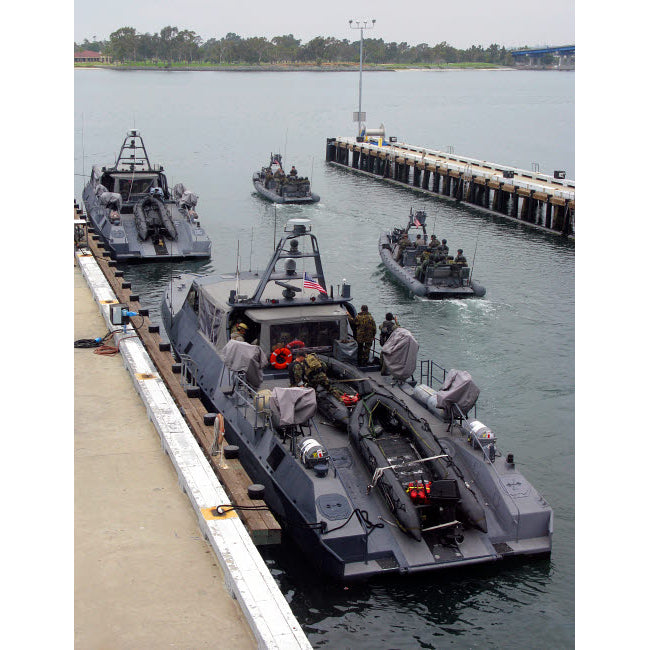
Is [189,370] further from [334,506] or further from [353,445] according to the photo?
[334,506]

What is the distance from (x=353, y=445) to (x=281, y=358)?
128 inches

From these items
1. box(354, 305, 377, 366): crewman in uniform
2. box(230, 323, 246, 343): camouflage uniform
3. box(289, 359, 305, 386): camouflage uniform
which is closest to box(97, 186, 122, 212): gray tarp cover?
box(230, 323, 246, 343): camouflage uniform

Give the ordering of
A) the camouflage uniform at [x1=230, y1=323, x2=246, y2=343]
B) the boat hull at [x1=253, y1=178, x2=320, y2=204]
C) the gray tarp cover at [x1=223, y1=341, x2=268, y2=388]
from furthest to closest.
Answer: the boat hull at [x1=253, y1=178, x2=320, y2=204] → the camouflage uniform at [x1=230, y1=323, x2=246, y2=343] → the gray tarp cover at [x1=223, y1=341, x2=268, y2=388]

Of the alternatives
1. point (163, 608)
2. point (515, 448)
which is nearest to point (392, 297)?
point (515, 448)

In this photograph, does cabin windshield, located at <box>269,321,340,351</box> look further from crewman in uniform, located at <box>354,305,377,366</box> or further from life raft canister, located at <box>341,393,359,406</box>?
life raft canister, located at <box>341,393,359,406</box>

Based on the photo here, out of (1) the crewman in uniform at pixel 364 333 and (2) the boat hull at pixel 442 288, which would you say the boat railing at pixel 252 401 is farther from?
(2) the boat hull at pixel 442 288

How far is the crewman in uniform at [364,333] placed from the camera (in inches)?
773

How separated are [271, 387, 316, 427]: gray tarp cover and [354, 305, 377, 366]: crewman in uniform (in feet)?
12.6

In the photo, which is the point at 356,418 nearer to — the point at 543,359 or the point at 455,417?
the point at 455,417

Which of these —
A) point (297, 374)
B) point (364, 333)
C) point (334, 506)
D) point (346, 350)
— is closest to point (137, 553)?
point (334, 506)

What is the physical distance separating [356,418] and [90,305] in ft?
34.5

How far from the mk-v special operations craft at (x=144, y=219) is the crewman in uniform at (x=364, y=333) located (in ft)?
66.2

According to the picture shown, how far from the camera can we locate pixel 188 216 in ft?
136

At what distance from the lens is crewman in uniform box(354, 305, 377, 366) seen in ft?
64.4
